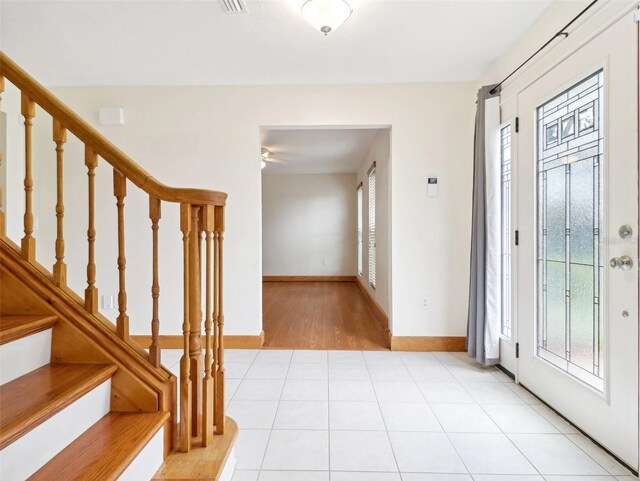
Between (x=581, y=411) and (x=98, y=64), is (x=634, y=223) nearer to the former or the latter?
(x=581, y=411)

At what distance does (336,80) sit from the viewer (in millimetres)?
3031

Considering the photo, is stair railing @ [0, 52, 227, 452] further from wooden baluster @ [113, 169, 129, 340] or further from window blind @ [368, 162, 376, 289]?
window blind @ [368, 162, 376, 289]

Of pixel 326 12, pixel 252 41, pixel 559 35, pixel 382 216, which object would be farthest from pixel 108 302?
pixel 559 35

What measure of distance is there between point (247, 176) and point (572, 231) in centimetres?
264

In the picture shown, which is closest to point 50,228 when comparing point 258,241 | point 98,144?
point 258,241

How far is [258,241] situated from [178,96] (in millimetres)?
1650

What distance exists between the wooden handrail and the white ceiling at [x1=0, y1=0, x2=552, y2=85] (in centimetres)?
111

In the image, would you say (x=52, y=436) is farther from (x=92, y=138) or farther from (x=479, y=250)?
(x=479, y=250)

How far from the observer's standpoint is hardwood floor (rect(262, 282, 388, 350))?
3348 mm

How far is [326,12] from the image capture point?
1.90m

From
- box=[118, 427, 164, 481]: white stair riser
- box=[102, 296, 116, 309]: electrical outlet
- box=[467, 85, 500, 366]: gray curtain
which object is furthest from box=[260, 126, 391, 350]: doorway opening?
box=[118, 427, 164, 481]: white stair riser

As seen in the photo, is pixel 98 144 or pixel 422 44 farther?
pixel 422 44

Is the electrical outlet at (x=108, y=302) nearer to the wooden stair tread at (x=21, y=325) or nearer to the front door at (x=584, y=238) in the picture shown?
the wooden stair tread at (x=21, y=325)

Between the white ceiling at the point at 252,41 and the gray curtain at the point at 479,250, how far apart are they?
57cm
